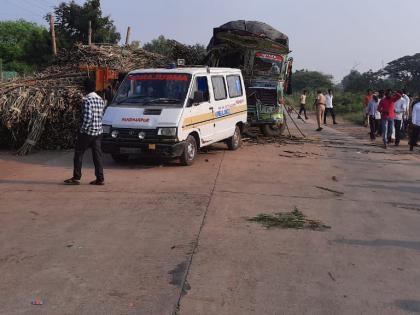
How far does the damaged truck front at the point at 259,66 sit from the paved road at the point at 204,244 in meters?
5.19

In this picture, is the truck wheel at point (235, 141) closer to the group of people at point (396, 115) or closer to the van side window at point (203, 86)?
the van side window at point (203, 86)

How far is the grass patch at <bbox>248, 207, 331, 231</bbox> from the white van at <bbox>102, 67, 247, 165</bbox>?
141 inches

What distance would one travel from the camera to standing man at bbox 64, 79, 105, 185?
877cm

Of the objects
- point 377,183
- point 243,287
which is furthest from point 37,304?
point 377,183

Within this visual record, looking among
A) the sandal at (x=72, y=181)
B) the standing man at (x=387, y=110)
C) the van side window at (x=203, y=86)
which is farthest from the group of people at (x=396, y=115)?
the sandal at (x=72, y=181)

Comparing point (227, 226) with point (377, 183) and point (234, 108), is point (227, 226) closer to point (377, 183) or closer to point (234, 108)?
A: point (377, 183)

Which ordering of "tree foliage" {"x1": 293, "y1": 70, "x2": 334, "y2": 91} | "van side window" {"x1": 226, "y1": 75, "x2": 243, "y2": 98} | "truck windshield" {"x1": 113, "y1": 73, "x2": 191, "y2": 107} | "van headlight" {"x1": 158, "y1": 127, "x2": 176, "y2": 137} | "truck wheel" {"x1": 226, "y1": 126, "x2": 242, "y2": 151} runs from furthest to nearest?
"tree foliage" {"x1": 293, "y1": 70, "x2": 334, "y2": 91}
"truck wheel" {"x1": 226, "y1": 126, "x2": 242, "y2": 151}
"van side window" {"x1": 226, "y1": 75, "x2": 243, "y2": 98}
"truck windshield" {"x1": 113, "y1": 73, "x2": 191, "y2": 107}
"van headlight" {"x1": 158, "y1": 127, "x2": 176, "y2": 137}

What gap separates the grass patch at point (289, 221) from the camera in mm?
6629

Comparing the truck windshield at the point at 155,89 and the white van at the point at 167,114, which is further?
the truck windshield at the point at 155,89

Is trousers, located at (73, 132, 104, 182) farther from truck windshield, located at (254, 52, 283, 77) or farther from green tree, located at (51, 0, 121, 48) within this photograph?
green tree, located at (51, 0, 121, 48)

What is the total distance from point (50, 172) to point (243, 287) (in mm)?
6442

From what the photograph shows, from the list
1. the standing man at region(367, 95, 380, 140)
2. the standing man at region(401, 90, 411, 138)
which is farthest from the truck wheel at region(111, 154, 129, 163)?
the standing man at region(367, 95, 380, 140)

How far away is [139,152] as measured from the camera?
1032cm

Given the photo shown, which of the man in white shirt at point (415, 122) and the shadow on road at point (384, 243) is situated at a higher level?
the man in white shirt at point (415, 122)
